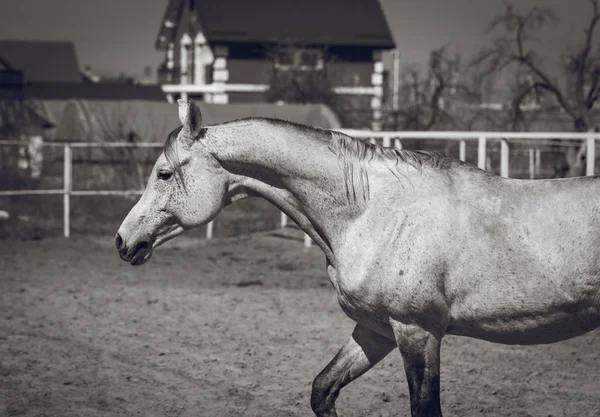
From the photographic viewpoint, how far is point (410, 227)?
3.10 meters

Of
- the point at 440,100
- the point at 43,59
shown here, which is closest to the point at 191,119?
the point at 440,100

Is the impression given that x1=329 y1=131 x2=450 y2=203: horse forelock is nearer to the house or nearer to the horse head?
the horse head

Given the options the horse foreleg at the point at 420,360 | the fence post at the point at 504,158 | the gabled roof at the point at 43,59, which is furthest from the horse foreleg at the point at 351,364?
the gabled roof at the point at 43,59

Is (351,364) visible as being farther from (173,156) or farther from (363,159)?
(173,156)

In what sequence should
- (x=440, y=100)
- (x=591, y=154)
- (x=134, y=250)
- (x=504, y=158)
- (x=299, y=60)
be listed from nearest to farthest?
(x=134, y=250)
(x=591, y=154)
(x=504, y=158)
(x=440, y=100)
(x=299, y=60)

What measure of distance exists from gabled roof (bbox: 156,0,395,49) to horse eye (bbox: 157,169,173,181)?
98.7 ft

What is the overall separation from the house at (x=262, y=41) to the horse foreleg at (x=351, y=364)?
28.1 meters

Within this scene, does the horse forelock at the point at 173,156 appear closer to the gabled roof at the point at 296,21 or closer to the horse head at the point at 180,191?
the horse head at the point at 180,191

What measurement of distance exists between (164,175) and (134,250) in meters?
0.33

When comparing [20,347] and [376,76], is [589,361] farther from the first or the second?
[376,76]

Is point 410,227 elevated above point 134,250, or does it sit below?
above

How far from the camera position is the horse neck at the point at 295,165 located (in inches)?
129

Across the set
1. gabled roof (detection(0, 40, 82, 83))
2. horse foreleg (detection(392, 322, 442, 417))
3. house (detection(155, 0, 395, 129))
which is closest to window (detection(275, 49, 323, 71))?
house (detection(155, 0, 395, 129))

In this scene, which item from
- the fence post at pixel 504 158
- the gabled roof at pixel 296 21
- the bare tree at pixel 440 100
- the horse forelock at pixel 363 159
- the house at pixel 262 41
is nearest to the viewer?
the horse forelock at pixel 363 159
